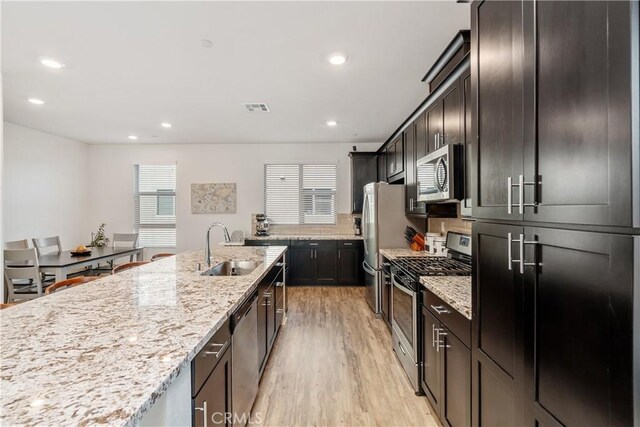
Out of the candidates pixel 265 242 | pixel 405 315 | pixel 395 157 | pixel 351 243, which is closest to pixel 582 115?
pixel 405 315

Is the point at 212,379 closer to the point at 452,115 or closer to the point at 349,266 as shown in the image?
the point at 452,115

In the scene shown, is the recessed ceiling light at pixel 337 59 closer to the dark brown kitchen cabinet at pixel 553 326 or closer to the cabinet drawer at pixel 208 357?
the dark brown kitchen cabinet at pixel 553 326

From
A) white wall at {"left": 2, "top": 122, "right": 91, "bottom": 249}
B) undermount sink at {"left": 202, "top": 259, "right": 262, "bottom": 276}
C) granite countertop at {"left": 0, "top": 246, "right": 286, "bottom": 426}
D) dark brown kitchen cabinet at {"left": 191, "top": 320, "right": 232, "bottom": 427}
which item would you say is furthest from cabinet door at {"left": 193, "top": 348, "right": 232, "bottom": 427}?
white wall at {"left": 2, "top": 122, "right": 91, "bottom": 249}

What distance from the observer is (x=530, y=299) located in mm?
970

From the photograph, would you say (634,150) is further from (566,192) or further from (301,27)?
(301,27)

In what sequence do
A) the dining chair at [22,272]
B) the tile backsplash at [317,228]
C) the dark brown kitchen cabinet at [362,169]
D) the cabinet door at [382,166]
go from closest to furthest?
the dining chair at [22,272] < the cabinet door at [382,166] < the dark brown kitchen cabinet at [362,169] < the tile backsplash at [317,228]

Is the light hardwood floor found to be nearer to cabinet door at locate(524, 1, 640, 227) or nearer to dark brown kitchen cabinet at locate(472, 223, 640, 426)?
dark brown kitchen cabinet at locate(472, 223, 640, 426)

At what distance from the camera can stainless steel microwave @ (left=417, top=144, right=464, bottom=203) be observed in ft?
6.83

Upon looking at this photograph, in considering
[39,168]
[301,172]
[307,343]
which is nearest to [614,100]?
[307,343]

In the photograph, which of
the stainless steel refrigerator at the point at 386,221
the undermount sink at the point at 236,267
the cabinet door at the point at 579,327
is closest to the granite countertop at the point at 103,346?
the undermount sink at the point at 236,267

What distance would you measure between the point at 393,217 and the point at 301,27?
2283 mm

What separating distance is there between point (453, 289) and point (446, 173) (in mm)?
863

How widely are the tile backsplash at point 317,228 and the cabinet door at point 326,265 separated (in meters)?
0.63

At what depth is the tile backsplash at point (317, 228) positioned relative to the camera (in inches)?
227
